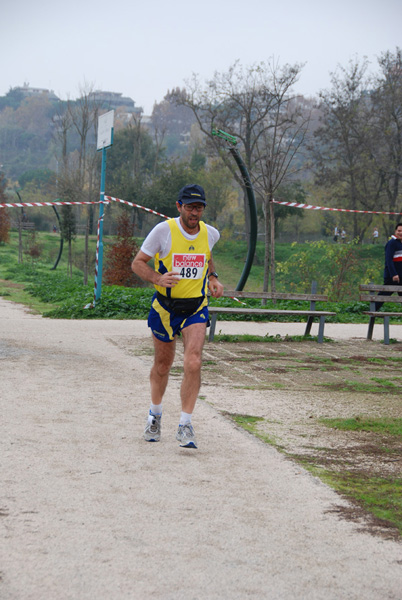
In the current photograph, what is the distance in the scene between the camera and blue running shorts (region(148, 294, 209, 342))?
5629mm

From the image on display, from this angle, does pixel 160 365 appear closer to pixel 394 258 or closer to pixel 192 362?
pixel 192 362

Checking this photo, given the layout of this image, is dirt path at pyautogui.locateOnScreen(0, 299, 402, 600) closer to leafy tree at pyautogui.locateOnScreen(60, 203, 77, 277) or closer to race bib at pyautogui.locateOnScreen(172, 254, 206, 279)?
race bib at pyautogui.locateOnScreen(172, 254, 206, 279)

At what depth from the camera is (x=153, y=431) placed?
5719mm

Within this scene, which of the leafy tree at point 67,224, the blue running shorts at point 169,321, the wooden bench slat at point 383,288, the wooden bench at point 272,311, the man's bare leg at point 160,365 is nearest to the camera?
the blue running shorts at point 169,321

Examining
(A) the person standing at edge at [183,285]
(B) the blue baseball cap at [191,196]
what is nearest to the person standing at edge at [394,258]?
(A) the person standing at edge at [183,285]

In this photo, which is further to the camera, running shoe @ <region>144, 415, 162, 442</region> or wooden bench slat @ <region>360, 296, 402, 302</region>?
wooden bench slat @ <region>360, 296, 402, 302</region>

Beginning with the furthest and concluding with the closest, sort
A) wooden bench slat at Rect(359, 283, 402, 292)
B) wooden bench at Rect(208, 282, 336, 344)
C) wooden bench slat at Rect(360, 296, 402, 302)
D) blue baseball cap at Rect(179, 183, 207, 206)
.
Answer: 1. wooden bench slat at Rect(359, 283, 402, 292)
2. wooden bench slat at Rect(360, 296, 402, 302)
3. wooden bench at Rect(208, 282, 336, 344)
4. blue baseball cap at Rect(179, 183, 207, 206)

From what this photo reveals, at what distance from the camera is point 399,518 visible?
422 cm

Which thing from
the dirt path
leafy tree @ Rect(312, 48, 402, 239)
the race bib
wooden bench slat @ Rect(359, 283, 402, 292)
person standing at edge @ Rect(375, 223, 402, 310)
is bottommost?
the dirt path

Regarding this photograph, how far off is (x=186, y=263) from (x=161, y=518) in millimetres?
2024

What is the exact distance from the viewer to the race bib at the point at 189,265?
555 cm

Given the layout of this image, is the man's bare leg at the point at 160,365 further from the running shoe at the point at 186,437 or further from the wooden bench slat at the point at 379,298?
the wooden bench slat at the point at 379,298

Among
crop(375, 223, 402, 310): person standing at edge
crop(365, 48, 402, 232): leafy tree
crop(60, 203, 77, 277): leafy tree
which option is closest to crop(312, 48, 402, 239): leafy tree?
crop(365, 48, 402, 232): leafy tree

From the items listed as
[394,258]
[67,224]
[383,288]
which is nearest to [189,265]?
[383,288]
